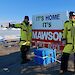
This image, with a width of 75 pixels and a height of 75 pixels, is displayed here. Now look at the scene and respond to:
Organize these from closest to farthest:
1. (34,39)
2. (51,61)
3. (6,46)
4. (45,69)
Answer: (45,69) → (51,61) → (34,39) → (6,46)

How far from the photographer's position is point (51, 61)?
12945 millimetres

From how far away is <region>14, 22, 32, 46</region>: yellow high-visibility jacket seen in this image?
13.5 metres

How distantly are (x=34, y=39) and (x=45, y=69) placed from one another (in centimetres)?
337

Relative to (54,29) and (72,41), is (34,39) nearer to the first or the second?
(54,29)

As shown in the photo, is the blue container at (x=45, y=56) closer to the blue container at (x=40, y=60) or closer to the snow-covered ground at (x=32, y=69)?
the blue container at (x=40, y=60)

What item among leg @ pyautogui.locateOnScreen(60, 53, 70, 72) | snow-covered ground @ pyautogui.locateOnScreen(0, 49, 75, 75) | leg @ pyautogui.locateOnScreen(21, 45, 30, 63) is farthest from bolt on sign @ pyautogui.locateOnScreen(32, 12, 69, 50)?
leg @ pyautogui.locateOnScreen(60, 53, 70, 72)

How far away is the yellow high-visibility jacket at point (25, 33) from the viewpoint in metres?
13.5

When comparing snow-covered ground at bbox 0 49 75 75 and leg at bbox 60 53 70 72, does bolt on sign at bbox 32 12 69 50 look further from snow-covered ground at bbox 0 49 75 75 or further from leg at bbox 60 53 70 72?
leg at bbox 60 53 70 72

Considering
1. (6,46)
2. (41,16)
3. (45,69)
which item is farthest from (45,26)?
(6,46)

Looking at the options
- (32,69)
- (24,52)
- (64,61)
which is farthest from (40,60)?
(64,61)

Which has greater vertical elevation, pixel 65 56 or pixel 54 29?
pixel 54 29

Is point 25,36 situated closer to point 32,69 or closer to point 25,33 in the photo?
point 25,33

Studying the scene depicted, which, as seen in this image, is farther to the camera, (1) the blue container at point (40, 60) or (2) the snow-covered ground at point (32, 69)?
(1) the blue container at point (40, 60)

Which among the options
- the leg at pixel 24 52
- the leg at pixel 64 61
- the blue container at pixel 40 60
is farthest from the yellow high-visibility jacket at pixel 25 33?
the leg at pixel 64 61
